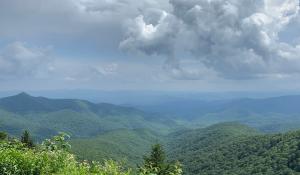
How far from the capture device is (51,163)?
49.5ft

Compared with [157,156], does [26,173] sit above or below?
above

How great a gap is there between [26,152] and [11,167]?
1.18m

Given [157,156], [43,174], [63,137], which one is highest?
[63,137]

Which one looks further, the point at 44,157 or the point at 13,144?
the point at 13,144

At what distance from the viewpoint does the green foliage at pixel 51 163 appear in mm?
14500

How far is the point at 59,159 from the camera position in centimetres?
1517

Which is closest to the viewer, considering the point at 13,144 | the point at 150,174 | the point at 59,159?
the point at 150,174

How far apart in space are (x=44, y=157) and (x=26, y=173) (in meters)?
0.79

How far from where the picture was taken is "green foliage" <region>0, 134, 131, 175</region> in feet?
47.6

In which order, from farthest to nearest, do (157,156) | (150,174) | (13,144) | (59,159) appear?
(157,156) → (13,144) → (59,159) → (150,174)

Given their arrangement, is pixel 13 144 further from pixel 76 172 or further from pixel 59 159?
pixel 76 172

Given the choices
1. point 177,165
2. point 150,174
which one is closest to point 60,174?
point 150,174

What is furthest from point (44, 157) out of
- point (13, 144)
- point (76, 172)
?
point (13, 144)

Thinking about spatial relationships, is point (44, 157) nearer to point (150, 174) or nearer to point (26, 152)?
point (26, 152)
